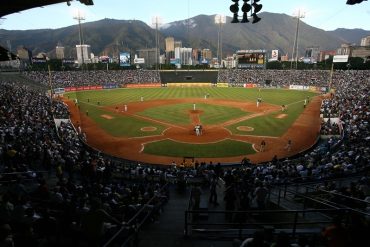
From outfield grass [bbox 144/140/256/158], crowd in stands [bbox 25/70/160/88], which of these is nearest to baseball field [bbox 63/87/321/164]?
outfield grass [bbox 144/140/256/158]

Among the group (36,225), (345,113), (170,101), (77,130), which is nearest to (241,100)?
(170,101)

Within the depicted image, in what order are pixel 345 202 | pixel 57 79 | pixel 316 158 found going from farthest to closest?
1. pixel 57 79
2. pixel 316 158
3. pixel 345 202

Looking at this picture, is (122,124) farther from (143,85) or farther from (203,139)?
(143,85)

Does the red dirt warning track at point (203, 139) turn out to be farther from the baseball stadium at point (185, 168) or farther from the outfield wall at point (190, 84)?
the outfield wall at point (190, 84)

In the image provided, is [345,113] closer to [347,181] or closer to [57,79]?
[347,181]

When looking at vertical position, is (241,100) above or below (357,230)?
below

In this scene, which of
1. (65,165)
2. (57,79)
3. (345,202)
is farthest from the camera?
(57,79)

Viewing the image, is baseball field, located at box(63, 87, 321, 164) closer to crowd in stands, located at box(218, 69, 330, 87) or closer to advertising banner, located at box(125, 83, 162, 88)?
crowd in stands, located at box(218, 69, 330, 87)
